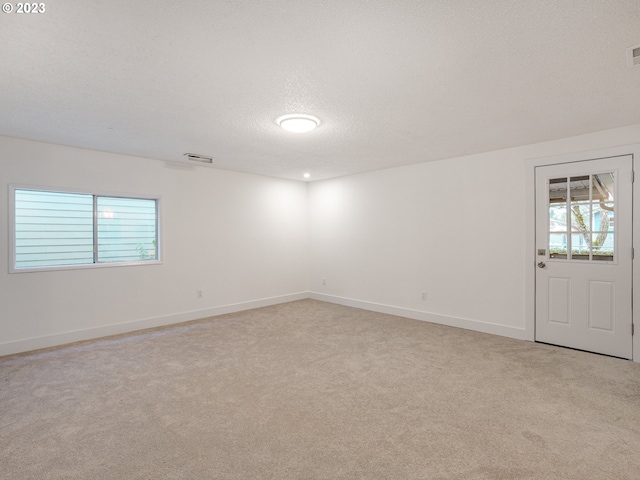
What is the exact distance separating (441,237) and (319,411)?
3290 millimetres

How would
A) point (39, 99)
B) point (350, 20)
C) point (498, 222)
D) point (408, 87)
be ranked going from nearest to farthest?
point (350, 20), point (408, 87), point (39, 99), point (498, 222)

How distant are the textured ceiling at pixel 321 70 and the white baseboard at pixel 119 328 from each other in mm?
2392

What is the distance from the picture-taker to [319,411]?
2.40 m

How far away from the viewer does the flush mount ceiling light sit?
3.02 meters

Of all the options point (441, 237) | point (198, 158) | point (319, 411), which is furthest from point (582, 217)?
point (198, 158)

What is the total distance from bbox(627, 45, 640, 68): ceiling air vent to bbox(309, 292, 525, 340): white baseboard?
3.05 metres

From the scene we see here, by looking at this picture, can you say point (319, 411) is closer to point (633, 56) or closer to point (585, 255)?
point (633, 56)

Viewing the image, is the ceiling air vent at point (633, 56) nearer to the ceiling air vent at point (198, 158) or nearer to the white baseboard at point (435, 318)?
the white baseboard at point (435, 318)

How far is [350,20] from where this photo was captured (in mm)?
1695

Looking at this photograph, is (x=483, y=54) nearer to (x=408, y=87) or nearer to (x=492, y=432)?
(x=408, y=87)

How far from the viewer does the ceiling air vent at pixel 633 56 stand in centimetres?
195

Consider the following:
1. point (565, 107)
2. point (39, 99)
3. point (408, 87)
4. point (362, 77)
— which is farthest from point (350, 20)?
point (39, 99)

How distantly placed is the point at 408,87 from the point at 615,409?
9.53 ft

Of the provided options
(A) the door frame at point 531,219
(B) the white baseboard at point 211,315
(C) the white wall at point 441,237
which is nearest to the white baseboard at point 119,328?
(B) the white baseboard at point 211,315
